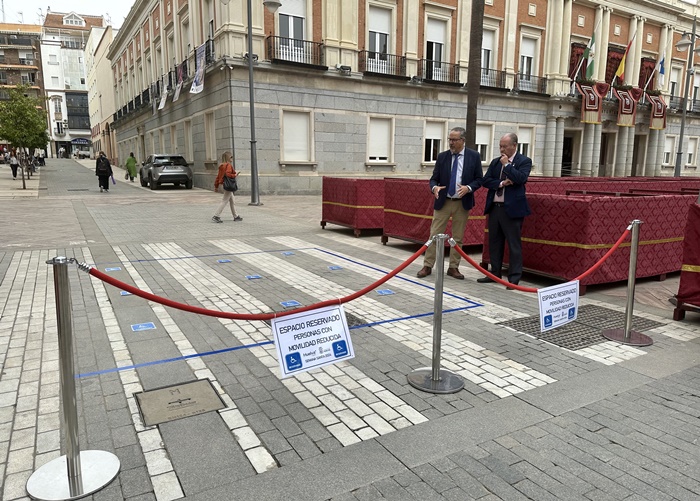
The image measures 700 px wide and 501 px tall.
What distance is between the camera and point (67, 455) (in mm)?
2635

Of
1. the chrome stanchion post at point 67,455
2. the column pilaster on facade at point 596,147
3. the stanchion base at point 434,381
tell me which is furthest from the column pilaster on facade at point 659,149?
the chrome stanchion post at point 67,455

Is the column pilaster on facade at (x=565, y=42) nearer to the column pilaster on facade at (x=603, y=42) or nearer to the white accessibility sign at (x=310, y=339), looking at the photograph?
the column pilaster on facade at (x=603, y=42)

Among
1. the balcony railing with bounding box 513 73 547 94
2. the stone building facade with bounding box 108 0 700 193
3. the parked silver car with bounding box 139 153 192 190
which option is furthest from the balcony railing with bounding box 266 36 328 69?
the balcony railing with bounding box 513 73 547 94

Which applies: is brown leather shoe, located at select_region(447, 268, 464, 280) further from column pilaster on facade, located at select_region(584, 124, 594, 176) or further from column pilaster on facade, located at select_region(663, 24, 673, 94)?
column pilaster on facade, located at select_region(663, 24, 673, 94)

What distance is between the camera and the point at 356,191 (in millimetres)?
11062

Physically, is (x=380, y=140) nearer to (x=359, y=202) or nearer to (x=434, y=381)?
(x=359, y=202)

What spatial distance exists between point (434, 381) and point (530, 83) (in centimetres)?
3053

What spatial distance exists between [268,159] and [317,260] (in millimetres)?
14681

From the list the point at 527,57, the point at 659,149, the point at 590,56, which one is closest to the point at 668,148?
the point at 659,149

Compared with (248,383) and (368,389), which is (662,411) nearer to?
(368,389)

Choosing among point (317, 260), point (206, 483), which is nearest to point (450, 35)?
point (317, 260)

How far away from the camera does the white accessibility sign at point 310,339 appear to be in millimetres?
3236

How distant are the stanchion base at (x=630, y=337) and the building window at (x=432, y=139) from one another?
73.7 feet

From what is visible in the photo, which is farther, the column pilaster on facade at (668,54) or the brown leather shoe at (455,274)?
the column pilaster on facade at (668,54)
